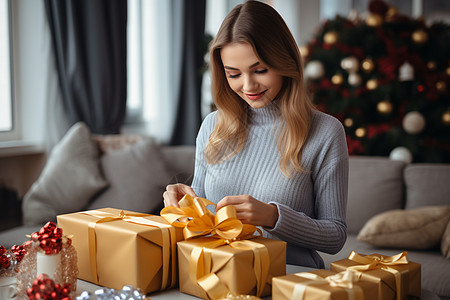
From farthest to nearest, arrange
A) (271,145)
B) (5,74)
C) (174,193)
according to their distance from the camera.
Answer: (5,74) → (271,145) → (174,193)

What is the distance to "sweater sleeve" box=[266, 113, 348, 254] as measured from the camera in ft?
3.88

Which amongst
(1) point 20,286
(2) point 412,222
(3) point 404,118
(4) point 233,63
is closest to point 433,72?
(3) point 404,118

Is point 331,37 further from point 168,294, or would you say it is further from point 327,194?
point 168,294

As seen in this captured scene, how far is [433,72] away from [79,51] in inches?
92.6

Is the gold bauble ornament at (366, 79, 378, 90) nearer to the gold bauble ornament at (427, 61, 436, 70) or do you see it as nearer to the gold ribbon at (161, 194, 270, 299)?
the gold bauble ornament at (427, 61, 436, 70)

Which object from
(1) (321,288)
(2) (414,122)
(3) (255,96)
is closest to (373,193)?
(2) (414,122)

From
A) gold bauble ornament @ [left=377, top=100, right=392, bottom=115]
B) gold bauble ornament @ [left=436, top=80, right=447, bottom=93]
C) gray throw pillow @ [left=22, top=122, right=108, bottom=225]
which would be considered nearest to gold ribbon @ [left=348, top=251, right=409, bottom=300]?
gray throw pillow @ [left=22, top=122, right=108, bottom=225]

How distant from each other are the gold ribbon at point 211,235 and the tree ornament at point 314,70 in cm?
273

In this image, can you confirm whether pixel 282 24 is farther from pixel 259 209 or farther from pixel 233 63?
pixel 259 209

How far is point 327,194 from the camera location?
128cm

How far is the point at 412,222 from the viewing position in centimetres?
231

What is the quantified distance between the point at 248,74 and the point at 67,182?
66.3 inches

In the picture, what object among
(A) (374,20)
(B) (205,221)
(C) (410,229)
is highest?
(A) (374,20)

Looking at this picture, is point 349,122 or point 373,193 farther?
point 349,122
